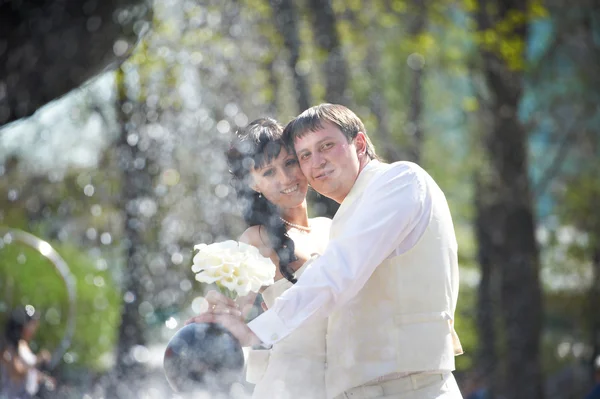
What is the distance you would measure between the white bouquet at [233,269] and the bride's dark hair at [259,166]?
1.29 feet

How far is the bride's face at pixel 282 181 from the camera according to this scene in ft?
11.7

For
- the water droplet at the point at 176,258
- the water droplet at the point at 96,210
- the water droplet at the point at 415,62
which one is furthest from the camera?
the water droplet at the point at 96,210

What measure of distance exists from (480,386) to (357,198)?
943 centimetres

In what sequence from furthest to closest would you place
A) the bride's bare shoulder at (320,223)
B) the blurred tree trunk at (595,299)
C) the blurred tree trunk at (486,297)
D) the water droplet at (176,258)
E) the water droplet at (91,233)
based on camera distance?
1. the blurred tree trunk at (595,299)
2. the water droplet at (91,233)
3. the blurred tree trunk at (486,297)
4. the water droplet at (176,258)
5. the bride's bare shoulder at (320,223)

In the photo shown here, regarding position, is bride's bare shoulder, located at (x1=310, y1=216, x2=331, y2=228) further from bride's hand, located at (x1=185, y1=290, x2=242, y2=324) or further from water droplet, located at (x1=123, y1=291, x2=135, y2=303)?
water droplet, located at (x1=123, y1=291, x2=135, y2=303)

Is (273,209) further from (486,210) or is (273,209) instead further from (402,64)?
(402,64)

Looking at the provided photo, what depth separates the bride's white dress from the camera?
3383 mm

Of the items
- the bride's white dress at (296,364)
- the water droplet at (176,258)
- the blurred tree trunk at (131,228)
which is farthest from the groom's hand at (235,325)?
the water droplet at (176,258)

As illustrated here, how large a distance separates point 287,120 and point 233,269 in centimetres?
777

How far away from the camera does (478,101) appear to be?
1256cm

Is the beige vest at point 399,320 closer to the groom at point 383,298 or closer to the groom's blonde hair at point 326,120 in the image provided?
the groom at point 383,298

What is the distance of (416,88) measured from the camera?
14234 mm

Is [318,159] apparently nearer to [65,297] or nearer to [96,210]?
[96,210]

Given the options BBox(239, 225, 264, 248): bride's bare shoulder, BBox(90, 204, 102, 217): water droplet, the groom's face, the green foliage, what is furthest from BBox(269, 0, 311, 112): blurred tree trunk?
the green foliage
